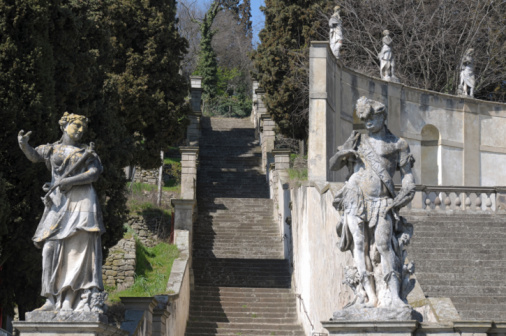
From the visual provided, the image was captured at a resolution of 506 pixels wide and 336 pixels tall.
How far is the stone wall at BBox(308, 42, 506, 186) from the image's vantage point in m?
25.5

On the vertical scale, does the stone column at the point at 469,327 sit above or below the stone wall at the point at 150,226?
below

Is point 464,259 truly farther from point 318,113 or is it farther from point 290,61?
point 290,61

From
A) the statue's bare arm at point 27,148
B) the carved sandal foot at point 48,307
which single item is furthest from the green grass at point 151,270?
the carved sandal foot at point 48,307

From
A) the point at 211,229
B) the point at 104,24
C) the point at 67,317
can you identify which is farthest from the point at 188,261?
the point at 67,317

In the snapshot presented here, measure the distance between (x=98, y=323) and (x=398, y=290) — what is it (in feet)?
9.87

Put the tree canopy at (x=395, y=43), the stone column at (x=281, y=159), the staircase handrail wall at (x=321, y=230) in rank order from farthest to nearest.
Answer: the tree canopy at (x=395, y=43)
the stone column at (x=281, y=159)
the staircase handrail wall at (x=321, y=230)

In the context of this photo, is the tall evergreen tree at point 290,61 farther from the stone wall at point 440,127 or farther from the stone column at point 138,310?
the stone column at point 138,310

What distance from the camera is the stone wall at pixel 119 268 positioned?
22078mm

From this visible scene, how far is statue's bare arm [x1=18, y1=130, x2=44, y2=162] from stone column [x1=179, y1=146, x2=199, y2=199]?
16.8 m

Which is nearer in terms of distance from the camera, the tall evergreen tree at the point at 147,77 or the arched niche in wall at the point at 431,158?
the arched niche in wall at the point at 431,158

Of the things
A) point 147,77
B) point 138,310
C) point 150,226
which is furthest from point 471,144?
point 138,310

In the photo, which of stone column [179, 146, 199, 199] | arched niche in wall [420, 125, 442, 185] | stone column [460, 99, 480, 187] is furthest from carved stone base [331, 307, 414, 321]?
stone column [460, 99, 480, 187]

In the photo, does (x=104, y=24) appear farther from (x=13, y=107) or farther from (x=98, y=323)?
(x=98, y=323)

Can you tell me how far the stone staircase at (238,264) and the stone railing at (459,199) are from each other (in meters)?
3.97
